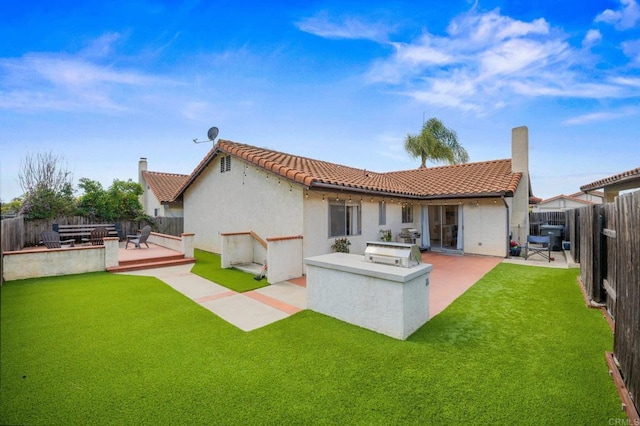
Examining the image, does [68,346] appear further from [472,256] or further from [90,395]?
[472,256]

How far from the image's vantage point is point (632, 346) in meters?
3.10

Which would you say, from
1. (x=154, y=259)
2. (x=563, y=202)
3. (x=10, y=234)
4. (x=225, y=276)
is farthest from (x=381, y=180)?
(x=563, y=202)

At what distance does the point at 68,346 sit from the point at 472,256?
48.0 ft

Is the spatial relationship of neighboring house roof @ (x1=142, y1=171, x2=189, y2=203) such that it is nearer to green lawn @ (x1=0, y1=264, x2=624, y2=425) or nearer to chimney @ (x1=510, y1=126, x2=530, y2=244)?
green lawn @ (x1=0, y1=264, x2=624, y2=425)

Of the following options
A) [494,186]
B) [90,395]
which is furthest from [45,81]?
[494,186]

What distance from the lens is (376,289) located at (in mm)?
5184

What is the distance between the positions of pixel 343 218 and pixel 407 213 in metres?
5.96

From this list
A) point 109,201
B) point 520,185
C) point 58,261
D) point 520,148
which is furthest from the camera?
point 109,201

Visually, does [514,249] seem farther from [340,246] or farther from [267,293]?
[267,293]

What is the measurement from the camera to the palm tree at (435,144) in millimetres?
30250

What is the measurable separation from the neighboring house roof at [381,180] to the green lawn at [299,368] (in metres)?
5.26

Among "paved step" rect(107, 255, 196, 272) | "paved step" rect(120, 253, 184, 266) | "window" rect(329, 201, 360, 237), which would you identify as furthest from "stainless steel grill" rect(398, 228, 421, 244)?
"paved step" rect(120, 253, 184, 266)

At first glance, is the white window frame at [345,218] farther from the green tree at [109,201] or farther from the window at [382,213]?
the green tree at [109,201]

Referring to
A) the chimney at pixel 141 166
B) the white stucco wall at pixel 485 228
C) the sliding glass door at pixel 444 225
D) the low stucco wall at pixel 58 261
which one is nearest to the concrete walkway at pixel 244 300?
the low stucco wall at pixel 58 261
